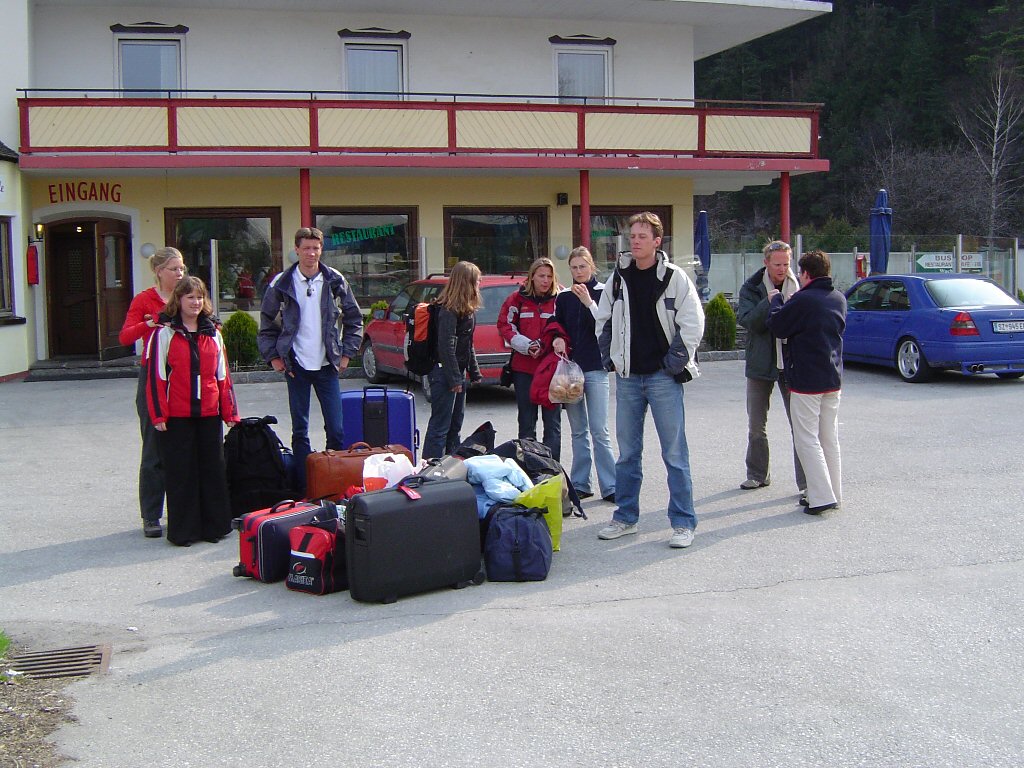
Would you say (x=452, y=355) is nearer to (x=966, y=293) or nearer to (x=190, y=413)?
(x=190, y=413)

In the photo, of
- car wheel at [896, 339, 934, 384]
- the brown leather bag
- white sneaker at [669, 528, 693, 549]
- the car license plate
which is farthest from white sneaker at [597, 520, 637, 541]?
the car license plate

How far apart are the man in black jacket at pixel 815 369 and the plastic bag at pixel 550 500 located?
1.97m

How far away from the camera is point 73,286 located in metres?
19.5

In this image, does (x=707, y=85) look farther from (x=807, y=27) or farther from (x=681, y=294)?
(x=681, y=294)

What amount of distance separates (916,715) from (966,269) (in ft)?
73.7

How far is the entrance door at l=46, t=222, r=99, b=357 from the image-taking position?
63.5 feet

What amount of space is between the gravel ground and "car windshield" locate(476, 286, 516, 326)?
28.8ft

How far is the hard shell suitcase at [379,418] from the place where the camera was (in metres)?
8.09

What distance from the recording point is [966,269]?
24.6 meters

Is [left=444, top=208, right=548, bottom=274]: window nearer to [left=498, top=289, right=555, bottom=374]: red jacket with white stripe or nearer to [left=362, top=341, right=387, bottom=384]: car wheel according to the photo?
[left=362, top=341, right=387, bottom=384]: car wheel

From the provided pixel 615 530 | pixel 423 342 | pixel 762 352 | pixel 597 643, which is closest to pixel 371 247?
pixel 423 342

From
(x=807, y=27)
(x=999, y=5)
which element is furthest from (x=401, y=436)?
(x=807, y=27)

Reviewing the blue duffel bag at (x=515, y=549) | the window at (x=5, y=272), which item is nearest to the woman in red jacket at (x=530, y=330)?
the blue duffel bag at (x=515, y=549)

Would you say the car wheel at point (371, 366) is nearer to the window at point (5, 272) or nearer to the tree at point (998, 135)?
the window at point (5, 272)
